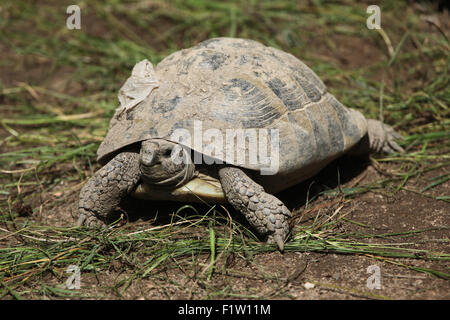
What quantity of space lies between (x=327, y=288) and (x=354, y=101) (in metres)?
2.52

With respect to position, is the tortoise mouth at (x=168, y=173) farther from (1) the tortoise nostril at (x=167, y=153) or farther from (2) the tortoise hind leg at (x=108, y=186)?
(2) the tortoise hind leg at (x=108, y=186)

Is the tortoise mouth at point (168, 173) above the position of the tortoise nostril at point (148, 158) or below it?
below

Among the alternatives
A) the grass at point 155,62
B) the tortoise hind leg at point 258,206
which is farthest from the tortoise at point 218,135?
the grass at point 155,62

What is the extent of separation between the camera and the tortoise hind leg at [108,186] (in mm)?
3252

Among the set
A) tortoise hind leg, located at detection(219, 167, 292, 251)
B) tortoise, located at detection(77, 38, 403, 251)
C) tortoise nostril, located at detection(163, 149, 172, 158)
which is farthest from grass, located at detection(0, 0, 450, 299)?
tortoise nostril, located at detection(163, 149, 172, 158)

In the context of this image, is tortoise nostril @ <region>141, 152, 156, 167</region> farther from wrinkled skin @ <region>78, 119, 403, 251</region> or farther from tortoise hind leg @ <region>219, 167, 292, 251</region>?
tortoise hind leg @ <region>219, 167, 292, 251</region>

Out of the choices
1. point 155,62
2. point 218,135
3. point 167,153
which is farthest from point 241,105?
point 155,62

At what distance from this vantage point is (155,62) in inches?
211

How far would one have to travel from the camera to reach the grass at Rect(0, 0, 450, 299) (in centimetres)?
304

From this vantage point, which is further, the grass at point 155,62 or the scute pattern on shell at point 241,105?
the scute pattern on shell at point 241,105

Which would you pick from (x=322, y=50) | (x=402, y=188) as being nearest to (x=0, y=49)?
(x=322, y=50)

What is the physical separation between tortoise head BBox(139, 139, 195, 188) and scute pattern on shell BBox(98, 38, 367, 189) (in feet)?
0.33

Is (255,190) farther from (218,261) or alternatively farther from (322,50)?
(322,50)

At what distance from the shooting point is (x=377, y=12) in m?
6.25
